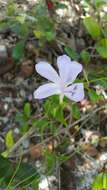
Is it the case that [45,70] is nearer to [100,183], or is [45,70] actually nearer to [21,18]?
[100,183]

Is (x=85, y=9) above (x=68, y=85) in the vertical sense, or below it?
below

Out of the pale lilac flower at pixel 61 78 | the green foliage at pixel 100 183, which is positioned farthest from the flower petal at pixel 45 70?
the green foliage at pixel 100 183

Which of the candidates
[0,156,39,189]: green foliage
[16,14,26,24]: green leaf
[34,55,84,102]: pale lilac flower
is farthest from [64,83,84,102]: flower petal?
[16,14,26,24]: green leaf

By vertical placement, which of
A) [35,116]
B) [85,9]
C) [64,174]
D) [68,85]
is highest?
[68,85]

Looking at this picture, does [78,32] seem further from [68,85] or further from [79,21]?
[68,85]

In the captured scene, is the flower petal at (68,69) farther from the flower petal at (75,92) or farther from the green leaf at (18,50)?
the green leaf at (18,50)

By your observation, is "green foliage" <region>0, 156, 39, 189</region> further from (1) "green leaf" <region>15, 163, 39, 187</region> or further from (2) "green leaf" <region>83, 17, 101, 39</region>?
(2) "green leaf" <region>83, 17, 101, 39</region>

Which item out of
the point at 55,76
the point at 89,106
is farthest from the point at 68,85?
the point at 89,106
